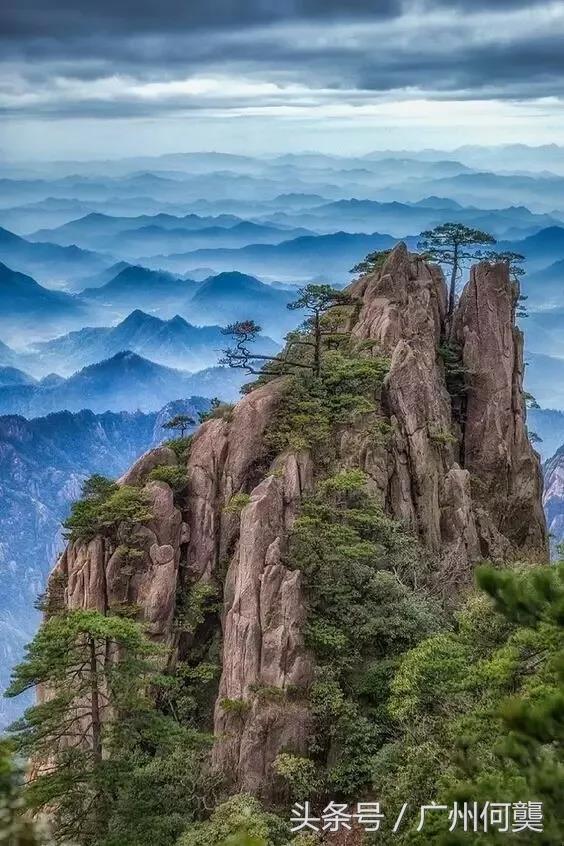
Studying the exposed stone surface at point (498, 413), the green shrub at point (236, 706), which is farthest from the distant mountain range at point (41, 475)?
the green shrub at point (236, 706)

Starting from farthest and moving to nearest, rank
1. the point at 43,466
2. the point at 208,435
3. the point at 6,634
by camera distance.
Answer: the point at 43,466 → the point at 6,634 → the point at 208,435

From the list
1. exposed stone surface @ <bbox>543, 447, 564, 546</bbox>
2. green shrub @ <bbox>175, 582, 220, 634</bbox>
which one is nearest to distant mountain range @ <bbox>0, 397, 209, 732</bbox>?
exposed stone surface @ <bbox>543, 447, 564, 546</bbox>

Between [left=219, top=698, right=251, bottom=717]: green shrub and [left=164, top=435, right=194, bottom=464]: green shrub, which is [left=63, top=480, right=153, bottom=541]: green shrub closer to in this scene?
[left=164, top=435, right=194, bottom=464]: green shrub

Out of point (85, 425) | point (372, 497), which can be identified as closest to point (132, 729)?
point (372, 497)

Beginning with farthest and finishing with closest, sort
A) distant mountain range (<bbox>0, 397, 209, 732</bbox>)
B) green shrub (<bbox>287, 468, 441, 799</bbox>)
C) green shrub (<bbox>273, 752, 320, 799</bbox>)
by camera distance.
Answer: distant mountain range (<bbox>0, 397, 209, 732</bbox>) → green shrub (<bbox>287, 468, 441, 799</bbox>) → green shrub (<bbox>273, 752, 320, 799</bbox>)

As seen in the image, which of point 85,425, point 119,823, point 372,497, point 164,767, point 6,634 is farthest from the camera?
point 85,425

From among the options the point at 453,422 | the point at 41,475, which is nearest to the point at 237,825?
the point at 453,422

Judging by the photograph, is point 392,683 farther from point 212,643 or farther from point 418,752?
point 212,643
